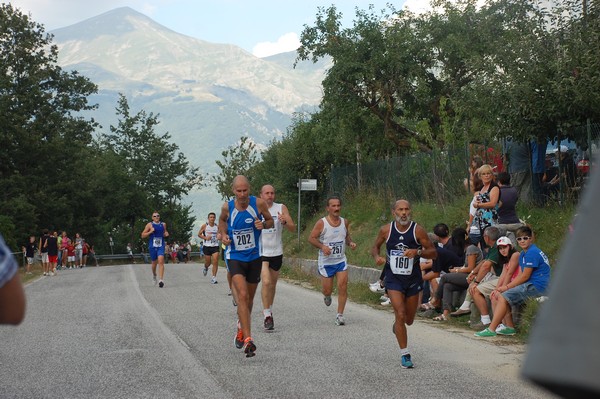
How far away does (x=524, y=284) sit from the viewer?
1216cm

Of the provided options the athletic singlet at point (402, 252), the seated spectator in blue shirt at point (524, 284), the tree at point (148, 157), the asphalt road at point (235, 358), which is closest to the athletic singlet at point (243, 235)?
the asphalt road at point (235, 358)

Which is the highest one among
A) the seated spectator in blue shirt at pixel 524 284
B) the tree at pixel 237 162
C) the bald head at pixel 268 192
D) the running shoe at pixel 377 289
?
the tree at pixel 237 162

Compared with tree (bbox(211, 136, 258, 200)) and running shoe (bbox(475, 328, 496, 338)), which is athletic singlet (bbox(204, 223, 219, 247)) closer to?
running shoe (bbox(475, 328, 496, 338))

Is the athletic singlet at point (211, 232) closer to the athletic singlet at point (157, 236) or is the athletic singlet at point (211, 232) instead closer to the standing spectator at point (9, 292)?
the athletic singlet at point (157, 236)

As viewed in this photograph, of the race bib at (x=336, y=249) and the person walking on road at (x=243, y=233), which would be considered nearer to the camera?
the person walking on road at (x=243, y=233)

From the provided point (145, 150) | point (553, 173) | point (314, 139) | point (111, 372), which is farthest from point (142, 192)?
point (111, 372)

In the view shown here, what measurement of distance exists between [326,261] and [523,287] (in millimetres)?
3471

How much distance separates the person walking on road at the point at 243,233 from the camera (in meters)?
10.9

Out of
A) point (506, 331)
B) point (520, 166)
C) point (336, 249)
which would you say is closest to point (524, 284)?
point (506, 331)

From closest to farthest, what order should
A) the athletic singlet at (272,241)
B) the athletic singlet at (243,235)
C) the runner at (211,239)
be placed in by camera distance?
the athletic singlet at (243,235)
the athletic singlet at (272,241)
the runner at (211,239)

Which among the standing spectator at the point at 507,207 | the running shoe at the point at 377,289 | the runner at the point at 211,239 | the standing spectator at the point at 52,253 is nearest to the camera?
the standing spectator at the point at 507,207

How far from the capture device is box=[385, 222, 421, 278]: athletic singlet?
9961 millimetres

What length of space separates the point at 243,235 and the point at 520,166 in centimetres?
1002

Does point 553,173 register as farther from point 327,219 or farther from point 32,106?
point 32,106
